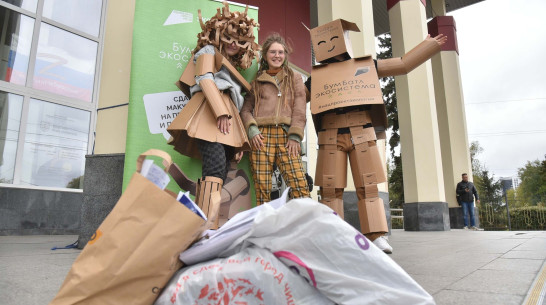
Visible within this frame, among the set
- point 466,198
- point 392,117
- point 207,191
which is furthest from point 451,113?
point 207,191

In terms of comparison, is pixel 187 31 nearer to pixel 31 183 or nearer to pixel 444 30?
pixel 31 183

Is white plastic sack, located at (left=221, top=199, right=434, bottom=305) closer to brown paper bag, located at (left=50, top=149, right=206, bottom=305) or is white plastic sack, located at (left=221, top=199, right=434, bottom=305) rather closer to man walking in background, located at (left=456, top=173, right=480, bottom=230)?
brown paper bag, located at (left=50, top=149, right=206, bottom=305)

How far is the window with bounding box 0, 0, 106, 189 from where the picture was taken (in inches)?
216

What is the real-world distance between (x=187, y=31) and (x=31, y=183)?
4.22 meters

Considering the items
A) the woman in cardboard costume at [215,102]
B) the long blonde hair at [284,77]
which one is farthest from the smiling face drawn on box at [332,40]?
the woman in cardboard costume at [215,102]

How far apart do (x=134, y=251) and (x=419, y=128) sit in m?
7.00

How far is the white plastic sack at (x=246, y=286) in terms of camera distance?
1091 millimetres

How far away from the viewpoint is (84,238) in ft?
10.1

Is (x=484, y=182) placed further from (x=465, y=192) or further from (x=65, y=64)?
(x=65, y=64)

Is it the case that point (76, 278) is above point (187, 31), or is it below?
below

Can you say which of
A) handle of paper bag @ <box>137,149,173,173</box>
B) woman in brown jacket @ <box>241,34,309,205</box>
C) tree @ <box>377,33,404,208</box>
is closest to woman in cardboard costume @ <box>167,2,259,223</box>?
woman in brown jacket @ <box>241,34,309,205</box>

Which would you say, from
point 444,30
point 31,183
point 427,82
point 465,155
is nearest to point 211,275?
point 31,183

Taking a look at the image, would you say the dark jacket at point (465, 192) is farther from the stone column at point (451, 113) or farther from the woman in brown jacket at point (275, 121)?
the woman in brown jacket at point (275, 121)

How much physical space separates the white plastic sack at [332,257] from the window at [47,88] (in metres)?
5.68
